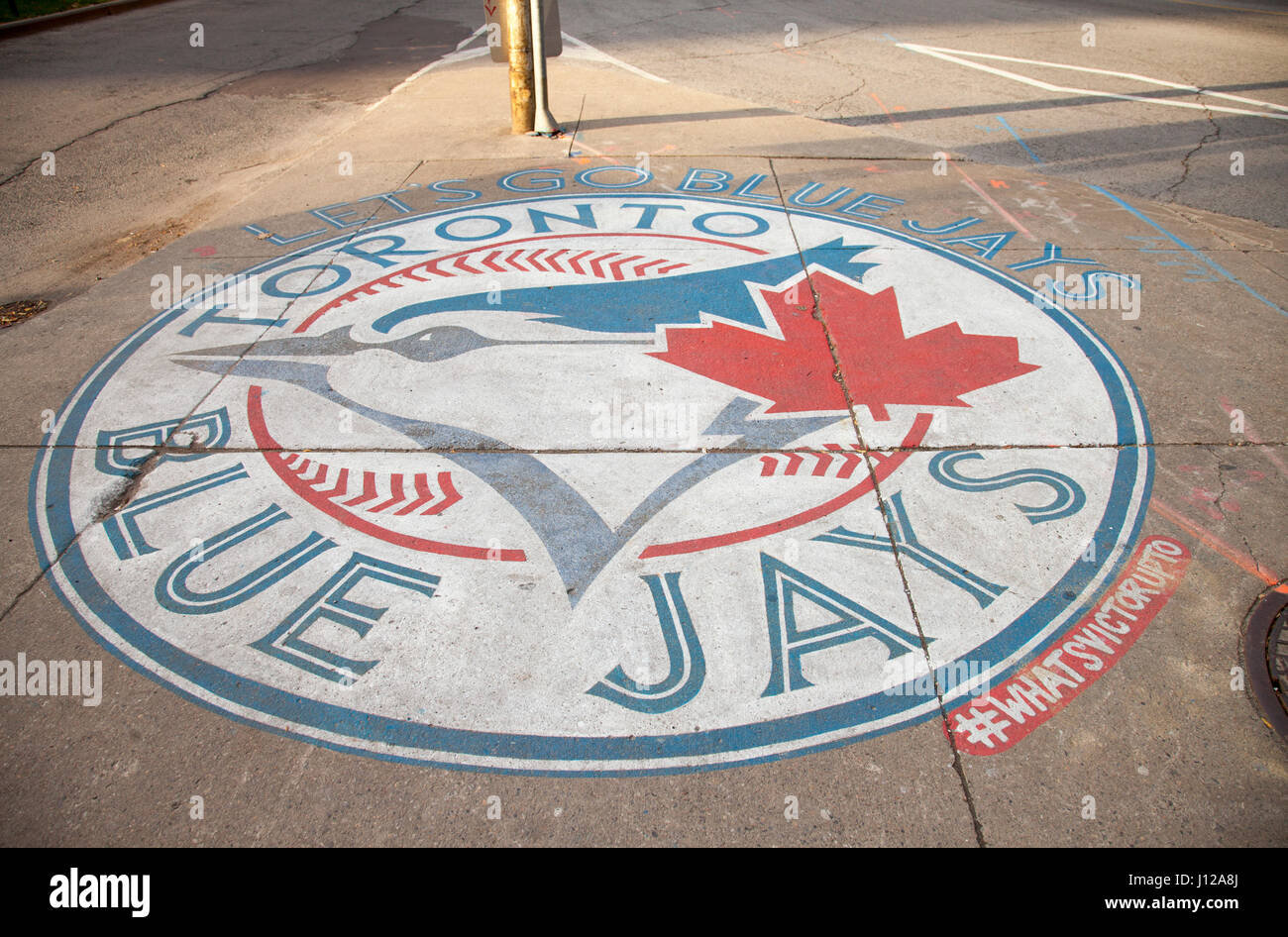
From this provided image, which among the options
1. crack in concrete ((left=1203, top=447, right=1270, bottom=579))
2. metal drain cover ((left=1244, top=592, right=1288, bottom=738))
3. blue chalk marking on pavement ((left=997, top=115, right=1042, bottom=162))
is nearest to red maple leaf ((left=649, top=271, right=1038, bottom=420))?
crack in concrete ((left=1203, top=447, right=1270, bottom=579))

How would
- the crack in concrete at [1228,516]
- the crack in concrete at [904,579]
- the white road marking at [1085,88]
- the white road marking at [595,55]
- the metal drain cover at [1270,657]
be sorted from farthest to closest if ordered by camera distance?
the white road marking at [595,55] < the white road marking at [1085,88] < the crack in concrete at [1228,516] < the metal drain cover at [1270,657] < the crack in concrete at [904,579]

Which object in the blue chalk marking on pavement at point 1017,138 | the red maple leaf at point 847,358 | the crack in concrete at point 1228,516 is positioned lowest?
the crack in concrete at point 1228,516

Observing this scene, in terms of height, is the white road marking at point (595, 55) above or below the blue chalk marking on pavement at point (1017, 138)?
above

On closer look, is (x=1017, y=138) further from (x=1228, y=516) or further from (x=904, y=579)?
(x=904, y=579)

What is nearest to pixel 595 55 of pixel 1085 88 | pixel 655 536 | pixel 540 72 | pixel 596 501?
pixel 540 72

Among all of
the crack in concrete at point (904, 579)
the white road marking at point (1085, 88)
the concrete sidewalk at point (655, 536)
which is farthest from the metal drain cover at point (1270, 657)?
the white road marking at point (1085, 88)

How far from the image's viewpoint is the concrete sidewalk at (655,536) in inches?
89.9

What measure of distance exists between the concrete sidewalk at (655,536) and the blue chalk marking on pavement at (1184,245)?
0.17 ft

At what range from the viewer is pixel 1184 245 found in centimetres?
537

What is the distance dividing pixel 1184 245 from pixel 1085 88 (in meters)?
5.24

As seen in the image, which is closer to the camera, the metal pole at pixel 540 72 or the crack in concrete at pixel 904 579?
the crack in concrete at pixel 904 579

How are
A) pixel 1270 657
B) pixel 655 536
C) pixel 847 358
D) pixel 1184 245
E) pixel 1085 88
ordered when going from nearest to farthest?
pixel 1270 657, pixel 655 536, pixel 847 358, pixel 1184 245, pixel 1085 88

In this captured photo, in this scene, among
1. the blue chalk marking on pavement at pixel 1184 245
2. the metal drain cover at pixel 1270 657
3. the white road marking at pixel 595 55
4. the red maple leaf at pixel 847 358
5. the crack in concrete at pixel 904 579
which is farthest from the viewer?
the white road marking at pixel 595 55

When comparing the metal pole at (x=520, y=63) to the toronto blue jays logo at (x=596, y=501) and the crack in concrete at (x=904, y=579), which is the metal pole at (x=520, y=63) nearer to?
the toronto blue jays logo at (x=596, y=501)
